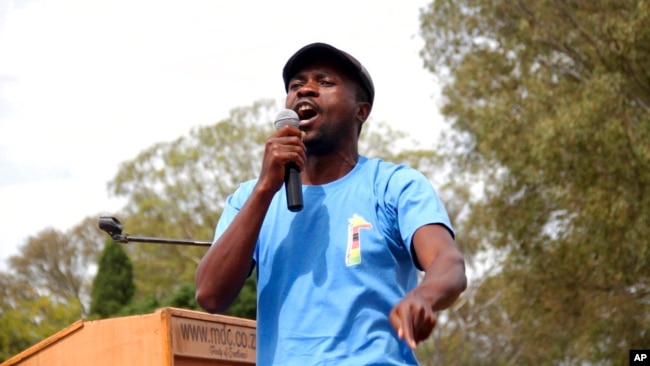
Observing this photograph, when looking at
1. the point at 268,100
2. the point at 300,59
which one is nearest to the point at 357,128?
the point at 300,59

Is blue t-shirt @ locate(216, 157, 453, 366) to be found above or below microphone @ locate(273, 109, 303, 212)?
below

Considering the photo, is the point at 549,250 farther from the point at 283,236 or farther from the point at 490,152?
the point at 283,236

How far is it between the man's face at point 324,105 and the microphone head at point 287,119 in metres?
0.05

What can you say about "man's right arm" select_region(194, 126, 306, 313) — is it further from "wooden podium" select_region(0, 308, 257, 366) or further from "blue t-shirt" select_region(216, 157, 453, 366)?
"wooden podium" select_region(0, 308, 257, 366)

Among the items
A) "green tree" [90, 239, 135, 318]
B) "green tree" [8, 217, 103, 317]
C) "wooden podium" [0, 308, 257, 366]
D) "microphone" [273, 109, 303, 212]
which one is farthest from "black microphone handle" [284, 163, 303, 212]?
"green tree" [8, 217, 103, 317]

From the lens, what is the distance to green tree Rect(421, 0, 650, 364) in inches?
734

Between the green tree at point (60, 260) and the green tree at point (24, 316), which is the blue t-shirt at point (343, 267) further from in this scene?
the green tree at point (60, 260)

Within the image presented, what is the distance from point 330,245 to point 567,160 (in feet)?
53.7

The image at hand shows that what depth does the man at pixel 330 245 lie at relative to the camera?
299cm

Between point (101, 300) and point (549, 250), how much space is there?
20395 mm

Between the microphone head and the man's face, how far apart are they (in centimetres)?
5

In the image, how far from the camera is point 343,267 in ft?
10.1

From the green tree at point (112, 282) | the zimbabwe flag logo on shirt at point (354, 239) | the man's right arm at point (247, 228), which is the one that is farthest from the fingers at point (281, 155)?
the green tree at point (112, 282)

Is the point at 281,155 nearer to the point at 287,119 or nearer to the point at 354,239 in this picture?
the point at 287,119
